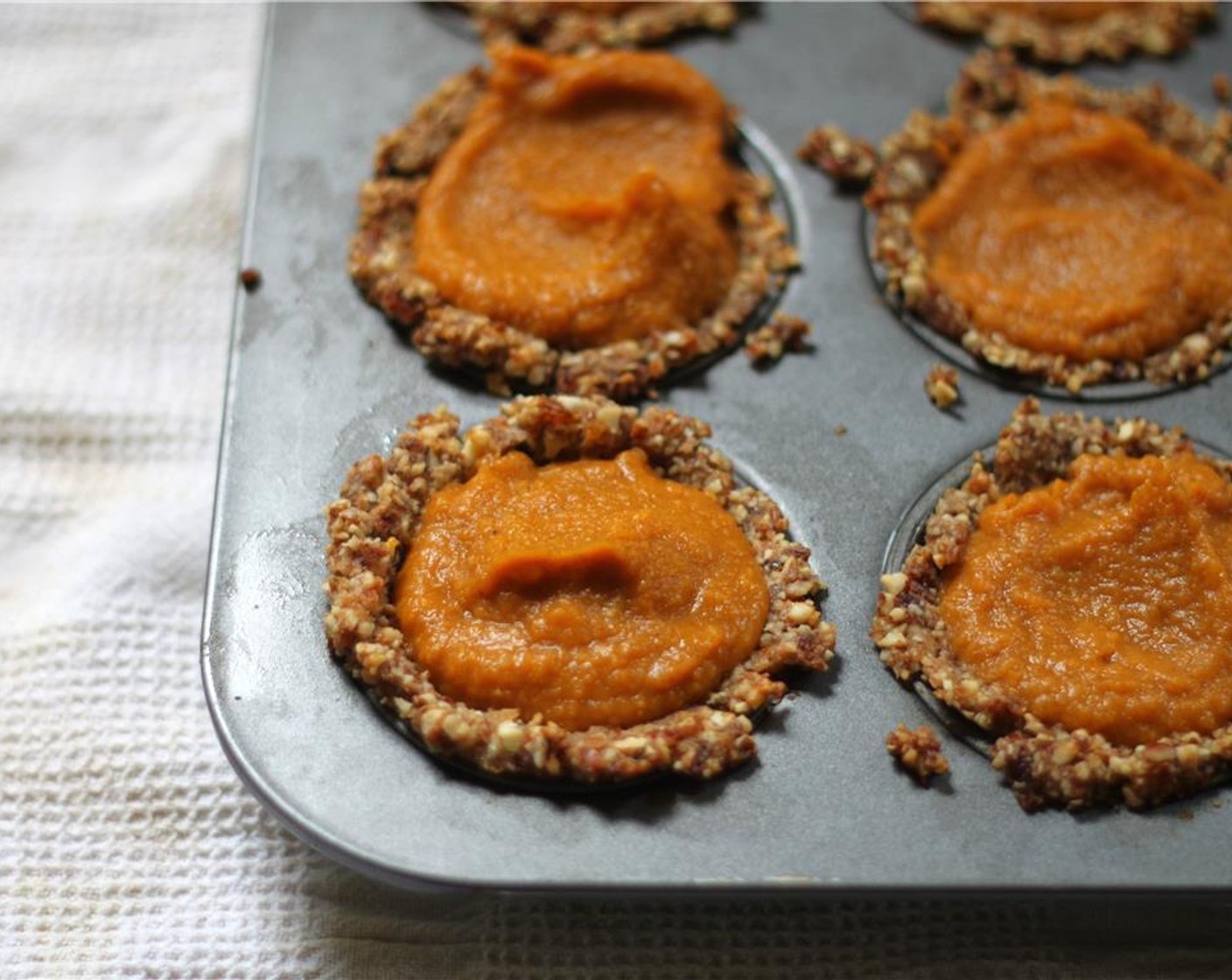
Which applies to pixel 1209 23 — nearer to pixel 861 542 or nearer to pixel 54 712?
pixel 861 542

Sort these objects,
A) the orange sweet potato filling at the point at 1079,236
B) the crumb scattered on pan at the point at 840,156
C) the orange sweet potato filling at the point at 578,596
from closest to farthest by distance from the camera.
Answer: the orange sweet potato filling at the point at 578,596 < the orange sweet potato filling at the point at 1079,236 < the crumb scattered on pan at the point at 840,156

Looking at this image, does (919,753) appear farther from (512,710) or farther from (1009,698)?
(512,710)

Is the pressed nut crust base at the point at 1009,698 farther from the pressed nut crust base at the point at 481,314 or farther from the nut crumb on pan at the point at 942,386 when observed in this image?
the pressed nut crust base at the point at 481,314

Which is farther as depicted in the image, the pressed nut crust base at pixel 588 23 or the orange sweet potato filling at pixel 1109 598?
the pressed nut crust base at pixel 588 23

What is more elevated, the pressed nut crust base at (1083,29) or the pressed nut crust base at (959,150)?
the pressed nut crust base at (1083,29)

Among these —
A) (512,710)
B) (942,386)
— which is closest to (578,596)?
(512,710)

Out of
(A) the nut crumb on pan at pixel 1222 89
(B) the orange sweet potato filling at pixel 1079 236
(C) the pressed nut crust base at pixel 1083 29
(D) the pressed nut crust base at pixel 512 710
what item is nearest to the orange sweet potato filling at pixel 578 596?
(D) the pressed nut crust base at pixel 512 710

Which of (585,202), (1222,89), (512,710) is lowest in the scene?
(512,710)
